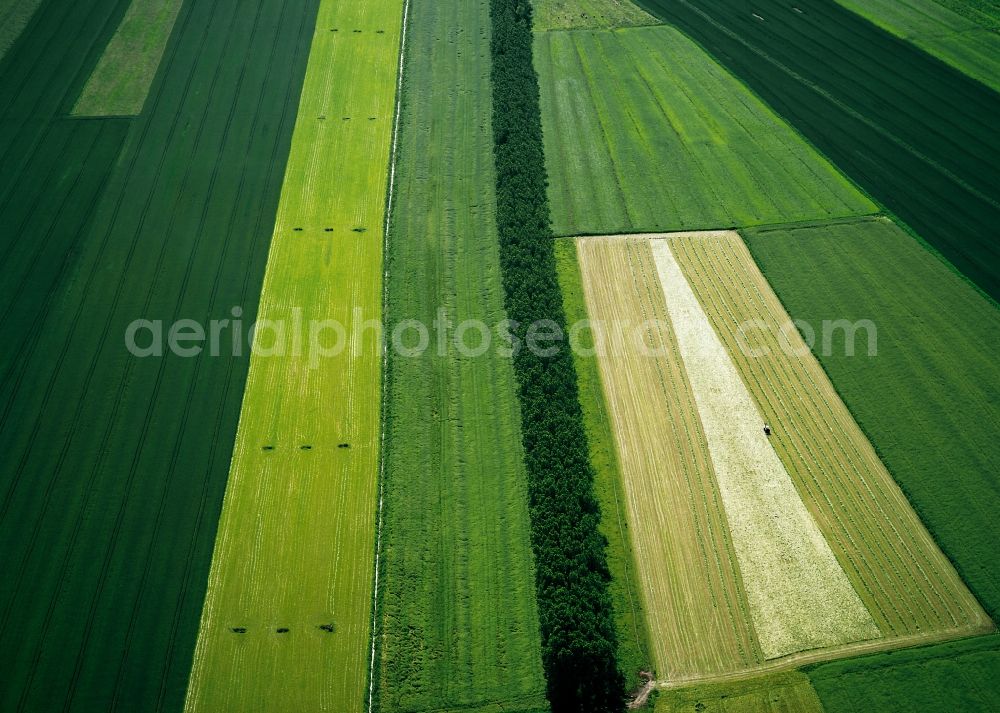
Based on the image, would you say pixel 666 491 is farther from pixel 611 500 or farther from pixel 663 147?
pixel 663 147

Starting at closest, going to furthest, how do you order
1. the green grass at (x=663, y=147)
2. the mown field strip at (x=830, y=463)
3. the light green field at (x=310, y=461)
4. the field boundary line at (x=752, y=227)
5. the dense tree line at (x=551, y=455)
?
the dense tree line at (x=551, y=455) < the light green field at (x=310, y=461) < the mown field strip at (x=830, y=463) < the field boundary line at (x=752, y=227) < the green grass at (x=663, y=147)

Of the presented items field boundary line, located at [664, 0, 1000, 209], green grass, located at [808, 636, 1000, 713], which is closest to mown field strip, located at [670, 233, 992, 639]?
green grass, located at [808, 636, 1000, 713]

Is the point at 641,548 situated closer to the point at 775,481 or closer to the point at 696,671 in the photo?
the point at 696,671

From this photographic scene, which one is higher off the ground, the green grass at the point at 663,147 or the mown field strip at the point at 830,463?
the green grass at the point at 663,147

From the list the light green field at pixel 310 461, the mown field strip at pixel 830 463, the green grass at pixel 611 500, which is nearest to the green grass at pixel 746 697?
the green grass at pixel 611 500

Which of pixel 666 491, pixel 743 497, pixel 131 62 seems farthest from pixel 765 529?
pixel 131 62

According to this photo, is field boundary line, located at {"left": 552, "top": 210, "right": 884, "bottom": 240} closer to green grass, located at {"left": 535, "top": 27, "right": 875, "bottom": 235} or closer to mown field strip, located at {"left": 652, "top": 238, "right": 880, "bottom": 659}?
green grass, located at {"left": 535, "top": 27, "right": 875, "bottom": 235}

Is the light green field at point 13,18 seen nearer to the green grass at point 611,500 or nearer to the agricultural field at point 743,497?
the green grass at point 611,500
